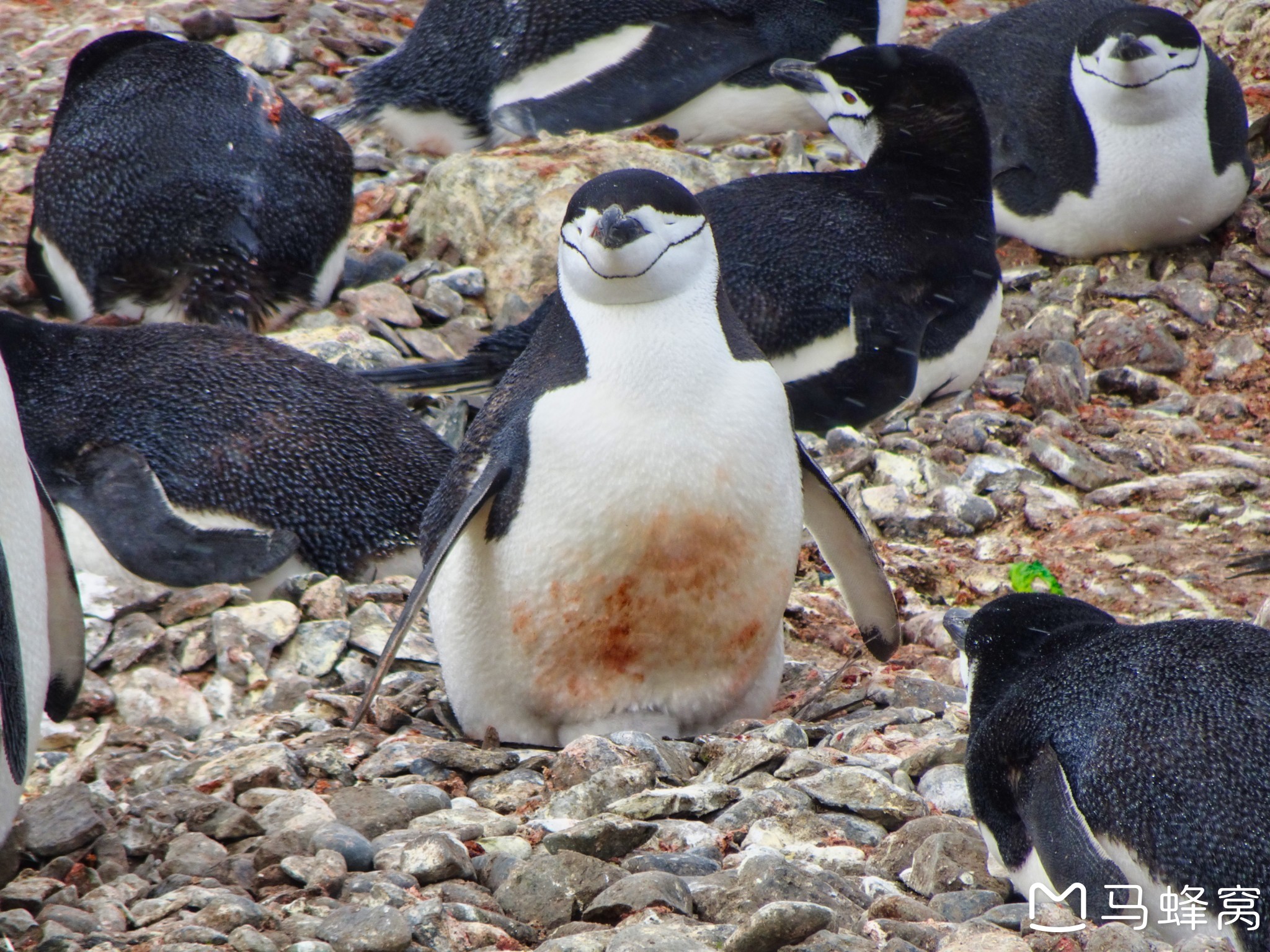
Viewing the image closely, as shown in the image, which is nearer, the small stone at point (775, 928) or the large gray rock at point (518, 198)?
the small stone at point (775, 928)

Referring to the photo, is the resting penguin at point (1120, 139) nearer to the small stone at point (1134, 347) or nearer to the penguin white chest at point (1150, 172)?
the penguin white chest at point (1150, 172)

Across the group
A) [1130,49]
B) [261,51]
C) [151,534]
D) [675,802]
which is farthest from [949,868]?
[261,51]

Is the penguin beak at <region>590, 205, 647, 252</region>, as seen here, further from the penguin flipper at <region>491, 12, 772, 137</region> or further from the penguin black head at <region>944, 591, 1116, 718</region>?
the penguin flipper at <region>491, 12, 772, 137</region>

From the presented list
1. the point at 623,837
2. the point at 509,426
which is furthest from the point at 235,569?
the point at 623,837

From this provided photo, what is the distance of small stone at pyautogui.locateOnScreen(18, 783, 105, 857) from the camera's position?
7.77 ft

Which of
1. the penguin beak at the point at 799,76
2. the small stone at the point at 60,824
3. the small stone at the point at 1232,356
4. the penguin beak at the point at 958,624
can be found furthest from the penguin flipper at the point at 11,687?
the small stone at the point at 1232,356

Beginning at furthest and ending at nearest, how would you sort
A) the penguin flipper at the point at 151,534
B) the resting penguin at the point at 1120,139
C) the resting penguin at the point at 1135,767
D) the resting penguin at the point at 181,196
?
the resting penguin at the point at 1120,139, the resting penguin at the point at 181,196, the penguin flipper at the point at 151,534, the resting penguin at the point at 1135,767

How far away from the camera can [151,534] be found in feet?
13.1

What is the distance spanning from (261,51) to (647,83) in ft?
6.96

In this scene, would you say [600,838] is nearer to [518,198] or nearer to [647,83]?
[518,198]

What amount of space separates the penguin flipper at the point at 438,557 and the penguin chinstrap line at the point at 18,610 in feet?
2.31

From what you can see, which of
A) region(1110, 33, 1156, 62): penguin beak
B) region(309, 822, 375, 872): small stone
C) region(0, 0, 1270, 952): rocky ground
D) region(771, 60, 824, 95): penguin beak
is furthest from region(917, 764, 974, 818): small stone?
region(1110, 33, 1156, 62): penguin beak

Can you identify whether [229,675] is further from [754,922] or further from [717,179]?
[717,179]

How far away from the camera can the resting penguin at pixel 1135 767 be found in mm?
2033
